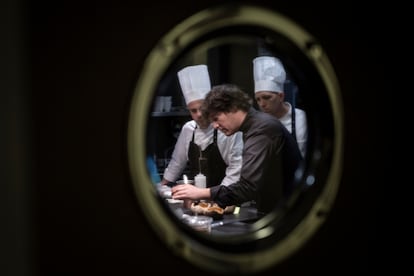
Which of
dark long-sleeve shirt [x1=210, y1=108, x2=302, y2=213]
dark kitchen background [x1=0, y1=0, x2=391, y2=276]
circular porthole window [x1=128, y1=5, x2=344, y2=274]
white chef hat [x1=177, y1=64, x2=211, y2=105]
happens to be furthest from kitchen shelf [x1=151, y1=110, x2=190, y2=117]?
dark kitchen background [x1=0, y1=0, x2=391, y2=276]

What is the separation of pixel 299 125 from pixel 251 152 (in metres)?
0.21

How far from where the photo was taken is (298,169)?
0.83m

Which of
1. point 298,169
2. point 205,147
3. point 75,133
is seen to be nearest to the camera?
point 75,133

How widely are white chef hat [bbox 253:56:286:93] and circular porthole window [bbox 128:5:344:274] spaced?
235mm

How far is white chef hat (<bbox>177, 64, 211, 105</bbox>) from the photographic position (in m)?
1.05

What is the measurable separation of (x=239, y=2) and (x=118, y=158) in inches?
12.0

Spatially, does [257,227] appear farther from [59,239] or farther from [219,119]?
[219,119]

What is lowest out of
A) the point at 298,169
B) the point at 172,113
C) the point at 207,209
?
the point at 207,209

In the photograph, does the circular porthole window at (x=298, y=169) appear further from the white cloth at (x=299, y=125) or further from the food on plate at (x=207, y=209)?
the food on plate at (x=207, y=209)

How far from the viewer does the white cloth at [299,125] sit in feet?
2.77

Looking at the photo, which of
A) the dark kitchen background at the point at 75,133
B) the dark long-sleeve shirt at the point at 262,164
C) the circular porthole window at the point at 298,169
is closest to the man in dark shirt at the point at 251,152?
the dark long-sleeve shirt at the point at 262,164

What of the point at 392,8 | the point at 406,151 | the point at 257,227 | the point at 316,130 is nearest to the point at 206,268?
the point at 257,227

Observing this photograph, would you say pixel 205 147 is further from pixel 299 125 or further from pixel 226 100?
pixel 299 125

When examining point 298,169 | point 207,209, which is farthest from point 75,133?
point 207,209
